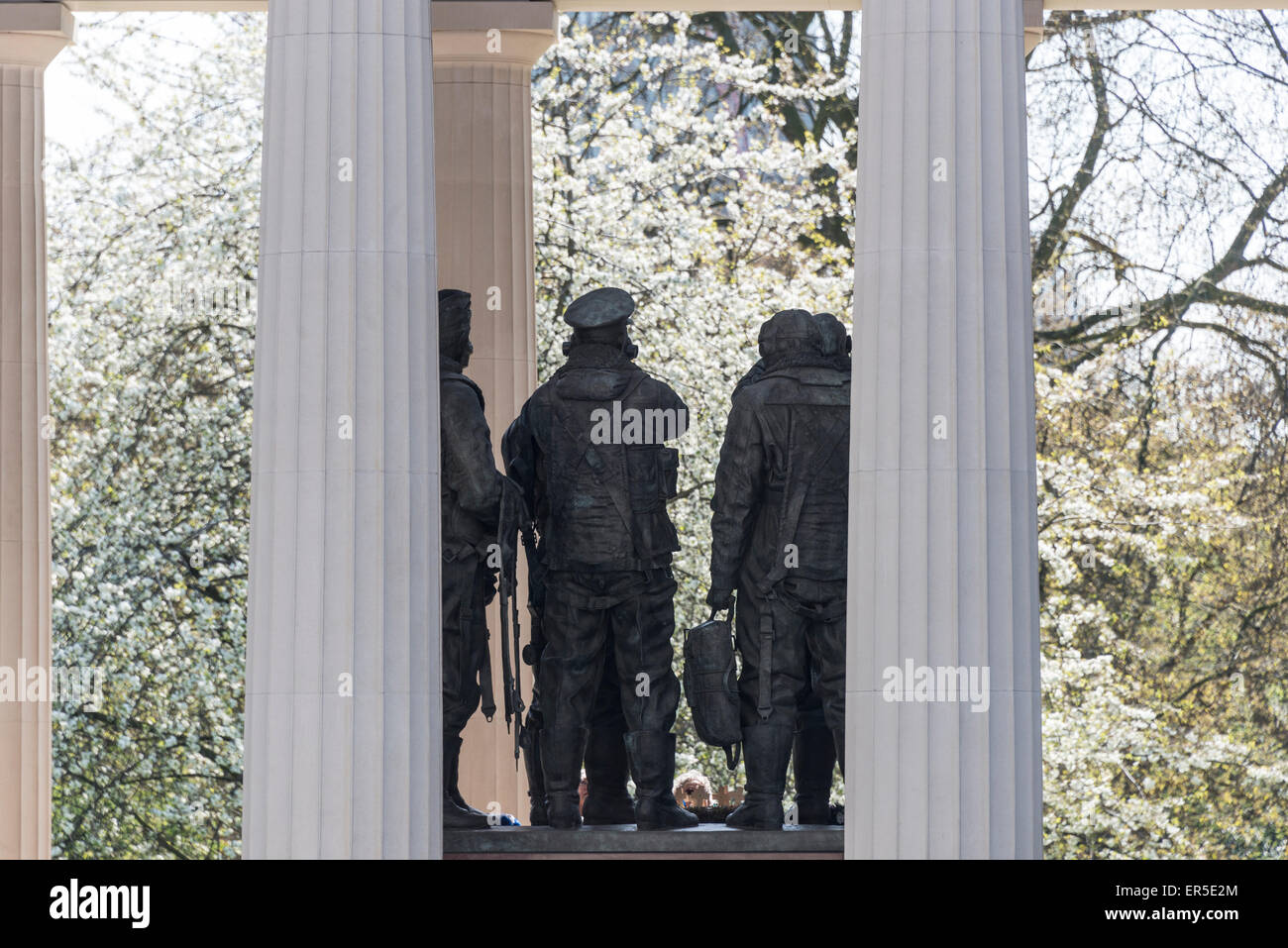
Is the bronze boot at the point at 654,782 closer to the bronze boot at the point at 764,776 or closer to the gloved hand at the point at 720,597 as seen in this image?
the bronze boot at the point at 764,776

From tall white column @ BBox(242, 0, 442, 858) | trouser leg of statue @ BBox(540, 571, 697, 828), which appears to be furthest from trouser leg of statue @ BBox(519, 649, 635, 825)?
tall white column @ BBox(242, 0, 442, 858)

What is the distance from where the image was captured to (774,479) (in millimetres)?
32344

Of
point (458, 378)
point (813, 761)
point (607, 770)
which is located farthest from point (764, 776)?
point (458, 378)

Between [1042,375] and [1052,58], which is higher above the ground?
[1052,58]

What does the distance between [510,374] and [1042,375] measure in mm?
27765

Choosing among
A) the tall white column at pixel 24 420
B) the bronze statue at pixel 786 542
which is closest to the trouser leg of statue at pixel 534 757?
the bronze statue at pixel 786 542

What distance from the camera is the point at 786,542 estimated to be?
31969 mm

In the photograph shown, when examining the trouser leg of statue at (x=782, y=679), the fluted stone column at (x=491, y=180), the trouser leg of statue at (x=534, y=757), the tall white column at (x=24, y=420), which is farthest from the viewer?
the fluted stone column at (x=491, y=180)

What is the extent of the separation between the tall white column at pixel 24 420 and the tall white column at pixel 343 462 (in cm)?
1230

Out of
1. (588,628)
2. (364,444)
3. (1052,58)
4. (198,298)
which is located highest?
(1052,58)

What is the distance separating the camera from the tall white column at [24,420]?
39.4 metres

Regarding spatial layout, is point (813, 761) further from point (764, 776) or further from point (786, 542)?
point (786, 542)
